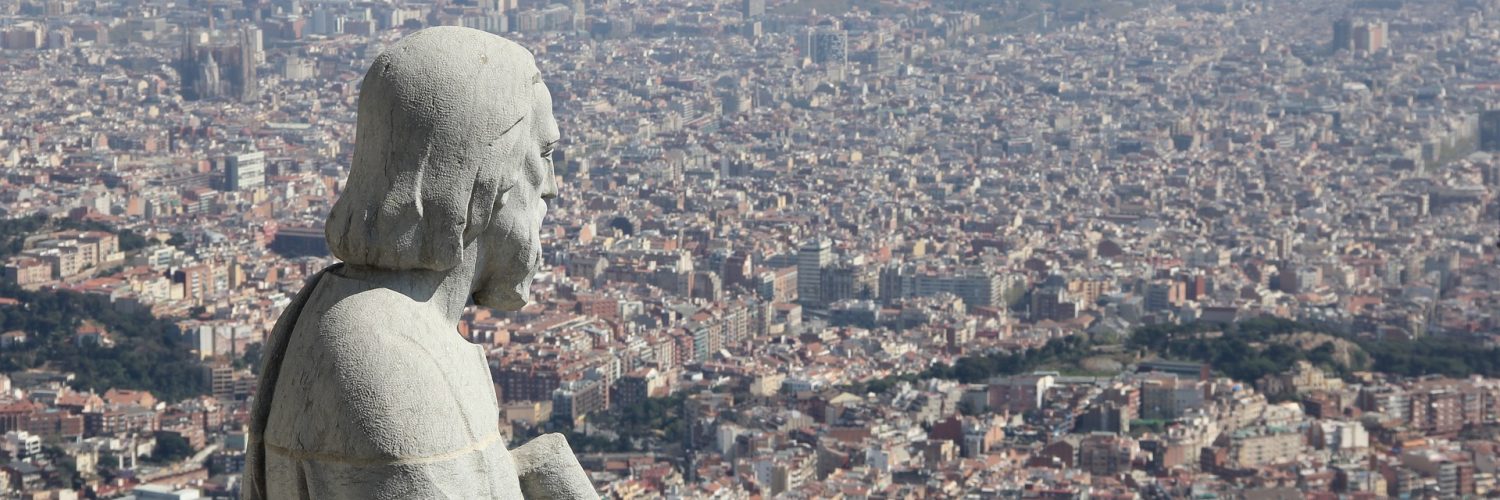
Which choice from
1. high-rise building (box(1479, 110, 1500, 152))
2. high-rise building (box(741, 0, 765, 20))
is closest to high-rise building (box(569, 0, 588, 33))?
high-rise building (box(741, 0, 765, 20))

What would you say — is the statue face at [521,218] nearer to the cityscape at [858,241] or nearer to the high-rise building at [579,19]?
the cityscape at [858,241]

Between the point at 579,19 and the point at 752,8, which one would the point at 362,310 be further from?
the point at 752,8

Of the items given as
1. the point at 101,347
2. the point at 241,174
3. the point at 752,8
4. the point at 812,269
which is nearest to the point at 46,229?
the point at 101,347

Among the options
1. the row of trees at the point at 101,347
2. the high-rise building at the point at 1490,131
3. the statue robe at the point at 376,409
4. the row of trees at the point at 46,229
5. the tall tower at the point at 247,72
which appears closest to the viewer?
the statue robe at the point at 376,409

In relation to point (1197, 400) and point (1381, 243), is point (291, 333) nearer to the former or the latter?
point (1197, 400)

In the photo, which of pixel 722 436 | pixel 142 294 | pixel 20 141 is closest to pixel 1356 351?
pixel 722 436

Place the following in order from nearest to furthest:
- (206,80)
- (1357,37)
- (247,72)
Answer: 1. (206,80)
2. (247,72)
3. (1357,37)

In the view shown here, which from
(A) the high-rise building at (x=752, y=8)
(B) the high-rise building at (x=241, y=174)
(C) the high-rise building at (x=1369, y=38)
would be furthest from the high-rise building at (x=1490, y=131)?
(B) the high-rise building at (x=241, y=174)

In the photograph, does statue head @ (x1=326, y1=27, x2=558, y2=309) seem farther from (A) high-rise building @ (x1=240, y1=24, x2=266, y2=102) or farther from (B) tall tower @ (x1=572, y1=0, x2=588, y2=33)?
(B) tall tower @ (x1=572, y1=0, x2=588, y2=33)

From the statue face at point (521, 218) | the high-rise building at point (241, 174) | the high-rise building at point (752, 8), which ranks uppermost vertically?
the statue face at point (521, 218)
